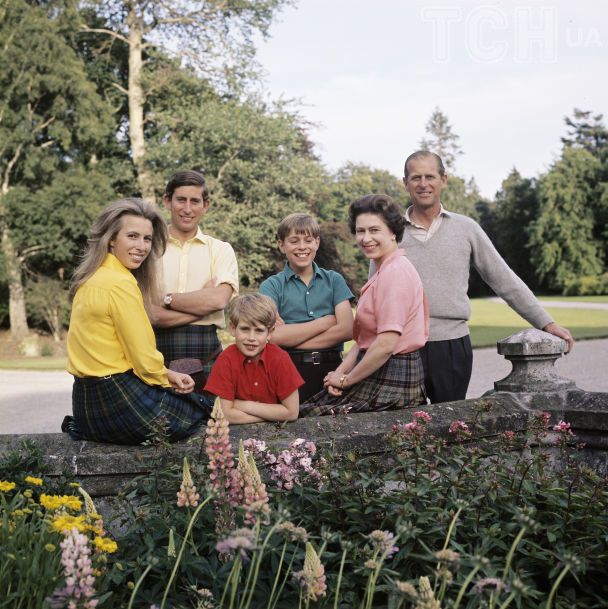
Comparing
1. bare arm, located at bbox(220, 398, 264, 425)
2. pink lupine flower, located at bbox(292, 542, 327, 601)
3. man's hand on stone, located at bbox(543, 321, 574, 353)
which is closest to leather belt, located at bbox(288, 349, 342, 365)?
bare arm, located at bbox(220, 398, 264, 425)

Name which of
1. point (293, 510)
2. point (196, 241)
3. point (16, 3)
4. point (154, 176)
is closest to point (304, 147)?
point (154, 176)

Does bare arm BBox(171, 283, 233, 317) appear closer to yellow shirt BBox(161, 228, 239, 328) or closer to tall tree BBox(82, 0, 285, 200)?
yellow shirt BBox(161, 228, 239, 328)

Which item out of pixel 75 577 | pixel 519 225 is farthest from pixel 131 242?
pixel 519 225

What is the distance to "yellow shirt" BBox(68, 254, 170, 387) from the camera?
3377 millimetres

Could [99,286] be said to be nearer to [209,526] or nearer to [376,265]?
[209,526]

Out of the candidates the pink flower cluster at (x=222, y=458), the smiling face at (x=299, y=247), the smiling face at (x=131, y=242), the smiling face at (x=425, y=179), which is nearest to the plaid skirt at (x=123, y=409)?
the smiling face at (x=131, y=242)

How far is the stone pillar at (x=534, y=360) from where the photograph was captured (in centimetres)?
427

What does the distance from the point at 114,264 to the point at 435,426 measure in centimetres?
164

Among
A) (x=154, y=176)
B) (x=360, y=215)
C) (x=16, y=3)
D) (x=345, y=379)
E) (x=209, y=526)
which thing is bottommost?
(x=209, y=526)

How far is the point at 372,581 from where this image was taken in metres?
1.88

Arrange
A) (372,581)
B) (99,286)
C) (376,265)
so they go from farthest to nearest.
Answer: (376,265)
(99,286)
(372,581)

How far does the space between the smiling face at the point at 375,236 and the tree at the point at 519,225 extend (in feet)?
185

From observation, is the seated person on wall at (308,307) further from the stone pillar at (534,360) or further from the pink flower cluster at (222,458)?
the pink flower cluster at (222,458)

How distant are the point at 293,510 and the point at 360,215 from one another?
167 centimetres
